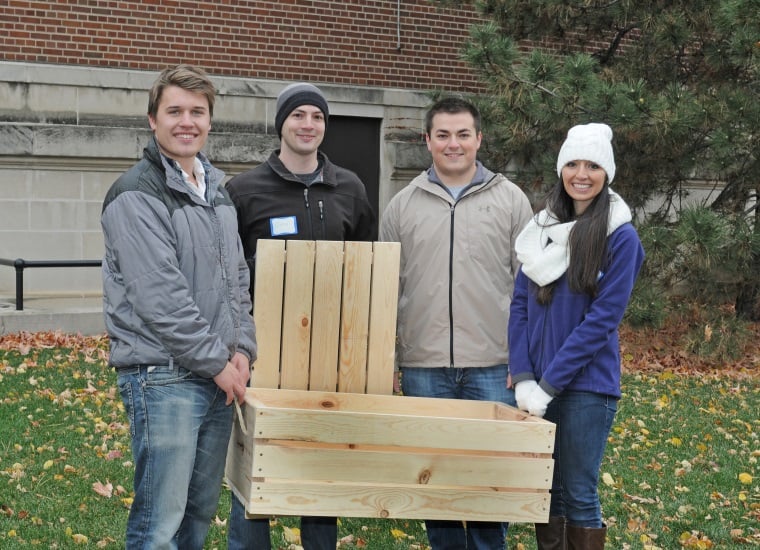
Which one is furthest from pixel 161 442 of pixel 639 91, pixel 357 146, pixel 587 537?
pixel 357 146

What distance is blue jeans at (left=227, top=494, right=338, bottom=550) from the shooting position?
431 centimetres

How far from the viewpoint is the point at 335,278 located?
4250mm

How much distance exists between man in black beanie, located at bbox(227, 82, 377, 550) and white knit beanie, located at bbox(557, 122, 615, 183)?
1.08 m

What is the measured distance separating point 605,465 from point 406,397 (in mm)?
3194

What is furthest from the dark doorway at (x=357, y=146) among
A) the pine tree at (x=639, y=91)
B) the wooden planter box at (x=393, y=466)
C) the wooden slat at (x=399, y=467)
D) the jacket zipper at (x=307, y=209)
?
the wooden slat at (x=399, y=467)

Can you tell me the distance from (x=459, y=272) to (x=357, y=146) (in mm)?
9420

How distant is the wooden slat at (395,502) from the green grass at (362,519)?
1.74m

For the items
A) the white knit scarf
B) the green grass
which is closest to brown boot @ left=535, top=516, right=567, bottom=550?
the white knit scarf

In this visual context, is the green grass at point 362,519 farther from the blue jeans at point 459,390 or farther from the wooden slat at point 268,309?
the wooden slat at point 268,309

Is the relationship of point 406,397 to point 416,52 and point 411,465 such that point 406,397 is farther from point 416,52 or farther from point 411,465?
point 416,52

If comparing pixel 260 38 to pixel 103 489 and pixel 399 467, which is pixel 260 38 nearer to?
pixel 103 489

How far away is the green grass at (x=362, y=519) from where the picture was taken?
5.45 metres

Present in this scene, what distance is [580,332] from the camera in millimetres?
3922

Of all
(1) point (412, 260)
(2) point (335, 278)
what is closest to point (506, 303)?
(1) point (412, 260)
